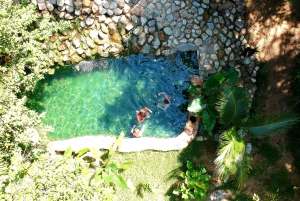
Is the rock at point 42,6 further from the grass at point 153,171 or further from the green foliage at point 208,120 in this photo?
the green foliage at point 208,120

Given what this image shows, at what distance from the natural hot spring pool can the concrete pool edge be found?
10.4 inches

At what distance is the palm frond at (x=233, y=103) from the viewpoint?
7.41m

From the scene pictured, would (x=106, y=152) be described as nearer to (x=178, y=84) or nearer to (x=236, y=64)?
(x=178, y=84)

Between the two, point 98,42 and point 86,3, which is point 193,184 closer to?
point 98,42

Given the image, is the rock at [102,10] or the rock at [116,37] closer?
the rock at [102,10]

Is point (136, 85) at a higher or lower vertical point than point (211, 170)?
higher

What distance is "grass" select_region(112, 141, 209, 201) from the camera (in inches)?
368

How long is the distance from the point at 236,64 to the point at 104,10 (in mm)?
4117

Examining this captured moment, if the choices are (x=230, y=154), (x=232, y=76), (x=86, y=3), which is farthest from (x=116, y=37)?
(x=230, y=154)

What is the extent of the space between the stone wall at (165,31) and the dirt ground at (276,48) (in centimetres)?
36

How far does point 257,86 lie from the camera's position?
957 cm

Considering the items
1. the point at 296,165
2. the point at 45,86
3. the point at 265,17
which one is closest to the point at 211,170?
the point at 296,165

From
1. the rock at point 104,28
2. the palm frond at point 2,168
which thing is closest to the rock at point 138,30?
the rock at point 104,28

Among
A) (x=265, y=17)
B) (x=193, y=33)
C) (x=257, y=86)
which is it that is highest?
(x=265, y=17)
